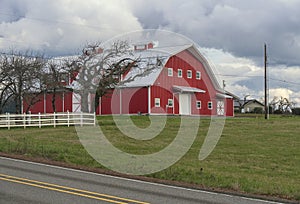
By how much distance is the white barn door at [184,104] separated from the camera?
2021 inches

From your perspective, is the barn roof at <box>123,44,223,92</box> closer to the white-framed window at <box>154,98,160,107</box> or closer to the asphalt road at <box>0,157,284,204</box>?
the white-framed window at <box>154,98,160,107</box>

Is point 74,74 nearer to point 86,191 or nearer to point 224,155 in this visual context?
point 224,155

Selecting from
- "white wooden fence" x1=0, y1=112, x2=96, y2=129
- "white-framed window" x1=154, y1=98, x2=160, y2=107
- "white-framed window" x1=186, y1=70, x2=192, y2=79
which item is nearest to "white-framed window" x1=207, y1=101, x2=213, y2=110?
"white-framed window" x1=186, y1=70, x2=192, y2=79

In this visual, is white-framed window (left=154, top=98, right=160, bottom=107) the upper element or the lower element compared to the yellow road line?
upper

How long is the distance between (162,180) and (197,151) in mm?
7172

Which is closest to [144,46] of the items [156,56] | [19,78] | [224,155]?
[156,56]

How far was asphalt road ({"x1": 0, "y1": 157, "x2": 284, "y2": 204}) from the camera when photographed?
10120mm

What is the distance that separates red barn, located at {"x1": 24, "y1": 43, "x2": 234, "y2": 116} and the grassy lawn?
1702 centimetres

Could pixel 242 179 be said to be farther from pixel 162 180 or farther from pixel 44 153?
pixel 44 153

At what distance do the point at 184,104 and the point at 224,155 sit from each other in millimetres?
32269

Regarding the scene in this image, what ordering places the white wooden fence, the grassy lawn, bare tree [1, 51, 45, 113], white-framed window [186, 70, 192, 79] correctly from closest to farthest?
the grassy lawn → the white wooden fence → bare tree [1, 51, 45, 113] → white-framed window [186, 70, 192, 79]

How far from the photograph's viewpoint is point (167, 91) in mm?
50094

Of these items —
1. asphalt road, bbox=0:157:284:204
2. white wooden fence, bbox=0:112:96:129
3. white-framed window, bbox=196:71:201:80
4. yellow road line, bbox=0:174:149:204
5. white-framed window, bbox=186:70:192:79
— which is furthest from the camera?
white-framed window, bbox=196:71:201:80

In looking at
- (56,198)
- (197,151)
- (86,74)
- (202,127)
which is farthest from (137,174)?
(86,74)
